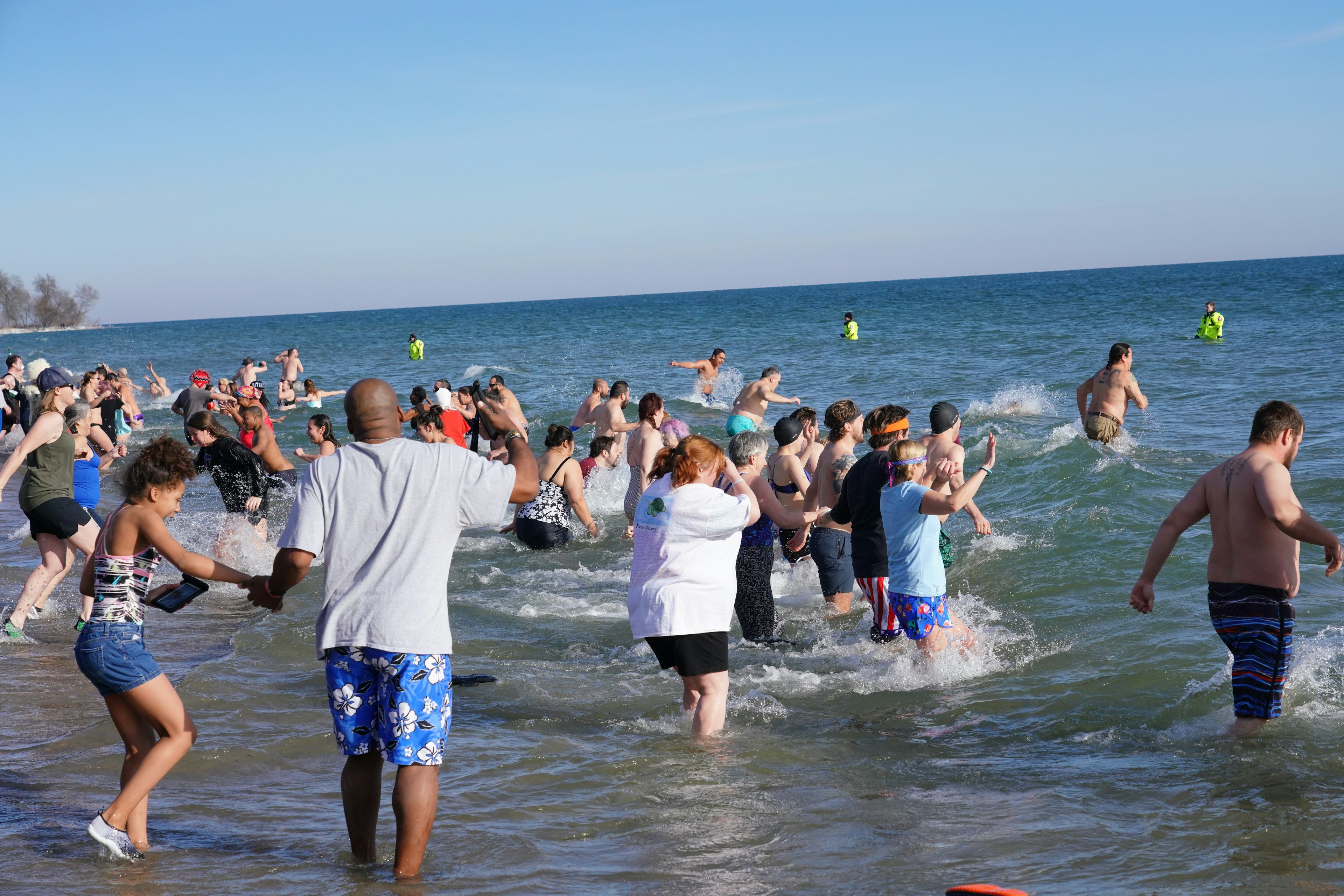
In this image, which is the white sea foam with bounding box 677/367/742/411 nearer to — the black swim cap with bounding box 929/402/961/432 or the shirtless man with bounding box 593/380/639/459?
the shirtless man with bounding box 593/380/639/459

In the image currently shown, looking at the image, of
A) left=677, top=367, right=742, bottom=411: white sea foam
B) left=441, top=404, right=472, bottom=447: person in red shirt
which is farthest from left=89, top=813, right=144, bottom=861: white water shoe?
left=677, top=367, right=742, bottom=411: white sea foam

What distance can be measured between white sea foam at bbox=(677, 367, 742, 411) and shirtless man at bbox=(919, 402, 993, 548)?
578 inches

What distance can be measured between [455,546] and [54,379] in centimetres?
386

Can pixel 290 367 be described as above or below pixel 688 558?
above

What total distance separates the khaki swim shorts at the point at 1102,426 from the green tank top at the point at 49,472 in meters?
11.2

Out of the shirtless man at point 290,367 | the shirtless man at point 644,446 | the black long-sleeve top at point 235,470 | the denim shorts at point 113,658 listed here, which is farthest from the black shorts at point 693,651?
the shirtless man at point 290,367

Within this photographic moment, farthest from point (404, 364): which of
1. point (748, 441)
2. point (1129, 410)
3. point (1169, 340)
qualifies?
point (748, 441)

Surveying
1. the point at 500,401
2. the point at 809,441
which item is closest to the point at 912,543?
the point at 809,441

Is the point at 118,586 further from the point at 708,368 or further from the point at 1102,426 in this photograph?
the point at 708,368

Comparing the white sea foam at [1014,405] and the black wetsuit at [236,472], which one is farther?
the white sea foam at [1014,405]

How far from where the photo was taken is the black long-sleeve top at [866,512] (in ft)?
20.5

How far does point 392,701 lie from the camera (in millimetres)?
3412

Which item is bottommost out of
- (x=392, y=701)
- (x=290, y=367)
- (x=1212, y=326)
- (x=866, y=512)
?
(x=392, y=701)

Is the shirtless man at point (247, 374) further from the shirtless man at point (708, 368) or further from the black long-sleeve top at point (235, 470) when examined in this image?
the black long-sleeve top at point (235, 470)
